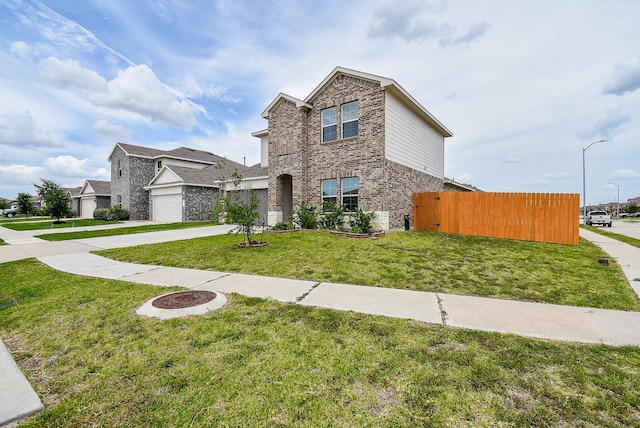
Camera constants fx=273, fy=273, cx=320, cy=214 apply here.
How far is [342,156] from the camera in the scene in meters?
13.4

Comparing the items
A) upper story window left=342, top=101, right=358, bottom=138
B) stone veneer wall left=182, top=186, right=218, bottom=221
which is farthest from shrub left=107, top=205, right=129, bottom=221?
upper story window left=342, top=101, right=358, bottom=138

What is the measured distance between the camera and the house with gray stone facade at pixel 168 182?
893 inches

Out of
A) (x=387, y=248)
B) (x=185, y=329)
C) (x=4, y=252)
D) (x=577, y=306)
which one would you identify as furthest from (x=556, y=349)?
(x=4, y=252)

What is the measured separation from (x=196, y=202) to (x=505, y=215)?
2167cm

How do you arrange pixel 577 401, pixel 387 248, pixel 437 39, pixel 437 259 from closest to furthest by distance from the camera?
pixel 577 401 < pixel 437 259 < pixel 387 248 < pixel 437 39

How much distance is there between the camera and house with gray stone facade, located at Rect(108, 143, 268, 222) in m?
22.7

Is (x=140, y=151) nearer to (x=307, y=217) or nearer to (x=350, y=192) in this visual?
(x=307, y=217)

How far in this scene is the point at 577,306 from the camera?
4.30m

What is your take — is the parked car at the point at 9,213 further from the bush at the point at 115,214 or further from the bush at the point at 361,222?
the bush at the point at 361,222

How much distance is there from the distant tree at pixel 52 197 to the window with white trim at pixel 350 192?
24.8 meters

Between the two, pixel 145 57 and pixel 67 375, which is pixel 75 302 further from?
pixel 145 57

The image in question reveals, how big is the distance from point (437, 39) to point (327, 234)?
9.26 meters

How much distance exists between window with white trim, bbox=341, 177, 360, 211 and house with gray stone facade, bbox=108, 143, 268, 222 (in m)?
6.96

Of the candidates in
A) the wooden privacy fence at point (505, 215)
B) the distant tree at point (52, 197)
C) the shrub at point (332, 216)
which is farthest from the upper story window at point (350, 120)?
the distant tree at point (52, 197)
